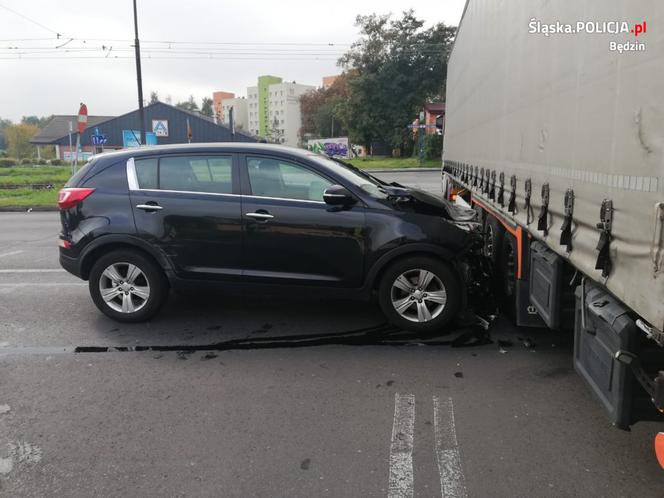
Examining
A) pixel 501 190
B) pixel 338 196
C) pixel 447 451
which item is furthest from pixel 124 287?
→ pixel 501 190

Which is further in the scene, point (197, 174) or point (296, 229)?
point (197, 174)

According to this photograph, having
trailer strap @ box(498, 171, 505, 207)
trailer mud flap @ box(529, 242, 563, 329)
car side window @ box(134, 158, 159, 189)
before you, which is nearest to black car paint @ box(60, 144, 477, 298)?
car side window @ box(134, 158, 159, 189)

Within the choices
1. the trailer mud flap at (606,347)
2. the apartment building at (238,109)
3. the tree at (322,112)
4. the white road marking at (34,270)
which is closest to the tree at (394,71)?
the tree at (322,112)

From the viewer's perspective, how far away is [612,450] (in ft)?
9.95

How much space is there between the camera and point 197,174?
5.12 metres

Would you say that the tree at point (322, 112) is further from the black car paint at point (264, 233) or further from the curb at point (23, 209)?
the black car paint at point (264, 233)

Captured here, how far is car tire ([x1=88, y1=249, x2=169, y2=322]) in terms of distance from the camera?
5105 millimetres

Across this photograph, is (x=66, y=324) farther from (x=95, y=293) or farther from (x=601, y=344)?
(x=601, y=344)

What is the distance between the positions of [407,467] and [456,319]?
2.47 meters

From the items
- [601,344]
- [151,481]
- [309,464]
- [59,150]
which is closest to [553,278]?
[601,344]

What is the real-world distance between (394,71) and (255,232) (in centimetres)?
5305

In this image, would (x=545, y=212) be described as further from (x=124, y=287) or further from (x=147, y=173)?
(x=124, y=287)

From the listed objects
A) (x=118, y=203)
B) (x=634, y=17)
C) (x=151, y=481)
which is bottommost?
(x=151, y=481)

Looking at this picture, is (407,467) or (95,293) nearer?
(407,467)
